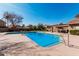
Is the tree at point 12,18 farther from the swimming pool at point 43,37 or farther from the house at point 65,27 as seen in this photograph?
the house at point 65,27

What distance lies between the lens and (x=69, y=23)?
9125 millimetres

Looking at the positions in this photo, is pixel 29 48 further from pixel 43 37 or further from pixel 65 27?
pixel 43 37

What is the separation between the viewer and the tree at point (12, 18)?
8695 millimetres

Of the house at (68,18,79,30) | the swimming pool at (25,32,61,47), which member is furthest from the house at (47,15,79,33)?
the swimming pool at (25,32,61,47)

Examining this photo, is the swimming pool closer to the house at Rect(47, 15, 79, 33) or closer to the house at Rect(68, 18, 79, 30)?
the house at Rect(47, 15, 79, 33)

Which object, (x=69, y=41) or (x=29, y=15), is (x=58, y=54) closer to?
(x=69, y=41)

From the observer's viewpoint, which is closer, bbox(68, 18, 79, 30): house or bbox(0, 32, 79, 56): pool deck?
bbox(0, 32, 79, 56): pool deck

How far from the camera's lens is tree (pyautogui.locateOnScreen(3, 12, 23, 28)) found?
8.70 m

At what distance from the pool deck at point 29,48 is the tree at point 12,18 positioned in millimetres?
678

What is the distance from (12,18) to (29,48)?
5.90 ft

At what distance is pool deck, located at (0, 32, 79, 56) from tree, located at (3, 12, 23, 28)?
678mm

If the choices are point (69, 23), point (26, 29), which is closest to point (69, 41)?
point (69, 23)

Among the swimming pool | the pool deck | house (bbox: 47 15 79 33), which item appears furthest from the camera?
the swimming pool

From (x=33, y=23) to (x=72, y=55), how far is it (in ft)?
8.51
